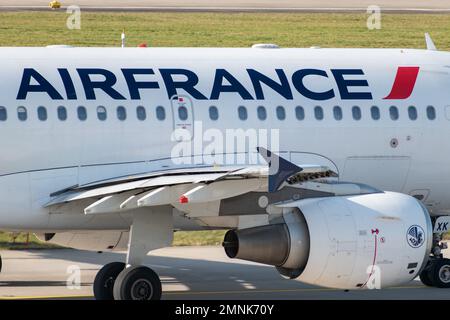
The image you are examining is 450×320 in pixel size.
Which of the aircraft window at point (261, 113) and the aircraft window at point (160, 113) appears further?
the aircraft window at point (261, 113)

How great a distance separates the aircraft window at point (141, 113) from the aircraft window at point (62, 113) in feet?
4.29

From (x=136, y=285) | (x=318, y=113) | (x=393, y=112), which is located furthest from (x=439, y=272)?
(x=136, y=285)

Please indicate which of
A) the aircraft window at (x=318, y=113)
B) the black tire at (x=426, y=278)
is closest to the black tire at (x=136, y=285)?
the aircraft window at (x=318, y=113)

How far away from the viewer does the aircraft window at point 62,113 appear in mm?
21297

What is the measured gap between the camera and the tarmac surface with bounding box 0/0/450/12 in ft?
209

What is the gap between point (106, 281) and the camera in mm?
21547

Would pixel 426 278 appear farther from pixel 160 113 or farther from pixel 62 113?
pixel 62 113

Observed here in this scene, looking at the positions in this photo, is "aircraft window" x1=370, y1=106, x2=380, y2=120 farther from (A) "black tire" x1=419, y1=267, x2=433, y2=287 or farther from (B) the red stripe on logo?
(A) "black tire" x1=419, y1=267, x2=433, y2=287

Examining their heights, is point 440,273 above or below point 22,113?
below

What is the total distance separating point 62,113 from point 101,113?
0.69m

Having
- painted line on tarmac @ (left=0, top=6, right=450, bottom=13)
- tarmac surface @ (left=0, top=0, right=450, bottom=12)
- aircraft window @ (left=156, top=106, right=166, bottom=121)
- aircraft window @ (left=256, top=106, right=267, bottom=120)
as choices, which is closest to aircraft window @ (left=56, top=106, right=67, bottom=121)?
aircraft window @ (left=156, top=106, right=166, bottom=121)

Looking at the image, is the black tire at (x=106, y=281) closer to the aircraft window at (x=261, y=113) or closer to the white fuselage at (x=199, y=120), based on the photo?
the white fuselage at (x=199, y=120)

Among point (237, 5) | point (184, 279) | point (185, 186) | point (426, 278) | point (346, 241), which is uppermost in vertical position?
point (237, 5)

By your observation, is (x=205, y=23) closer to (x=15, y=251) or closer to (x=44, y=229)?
(x=15, y=251)
